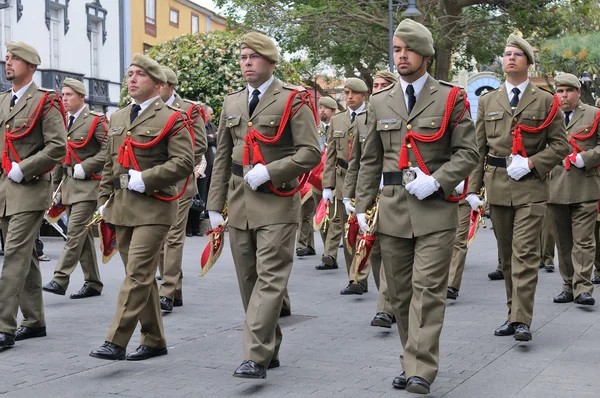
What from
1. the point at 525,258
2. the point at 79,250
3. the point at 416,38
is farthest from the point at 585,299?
the point at 79,250

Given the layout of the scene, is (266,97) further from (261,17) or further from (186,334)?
(261,17)

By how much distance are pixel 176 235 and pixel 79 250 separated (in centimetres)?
107

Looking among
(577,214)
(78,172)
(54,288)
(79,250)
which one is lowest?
(54,288)

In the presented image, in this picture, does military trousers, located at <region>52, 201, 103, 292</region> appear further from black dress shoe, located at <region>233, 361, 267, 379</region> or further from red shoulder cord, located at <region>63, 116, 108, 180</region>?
black dress shoe, located at <region>233, 361, 267, 379</region>

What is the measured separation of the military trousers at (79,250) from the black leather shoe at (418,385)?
471 centimetres

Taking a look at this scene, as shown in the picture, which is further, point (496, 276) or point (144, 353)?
point (496, 276)

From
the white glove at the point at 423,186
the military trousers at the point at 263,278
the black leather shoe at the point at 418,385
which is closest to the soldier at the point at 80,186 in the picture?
the military trousers at the point at 263,278

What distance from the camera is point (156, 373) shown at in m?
6.28

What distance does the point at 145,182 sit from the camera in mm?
6559

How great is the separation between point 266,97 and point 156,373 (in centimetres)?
186

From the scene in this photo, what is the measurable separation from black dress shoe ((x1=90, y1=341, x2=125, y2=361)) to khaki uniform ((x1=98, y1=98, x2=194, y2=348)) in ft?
0.13

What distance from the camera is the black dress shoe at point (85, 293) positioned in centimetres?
962

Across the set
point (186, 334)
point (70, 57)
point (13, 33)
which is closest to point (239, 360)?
point (186, 334)

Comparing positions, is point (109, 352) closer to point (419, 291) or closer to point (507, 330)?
point (419, 291)
